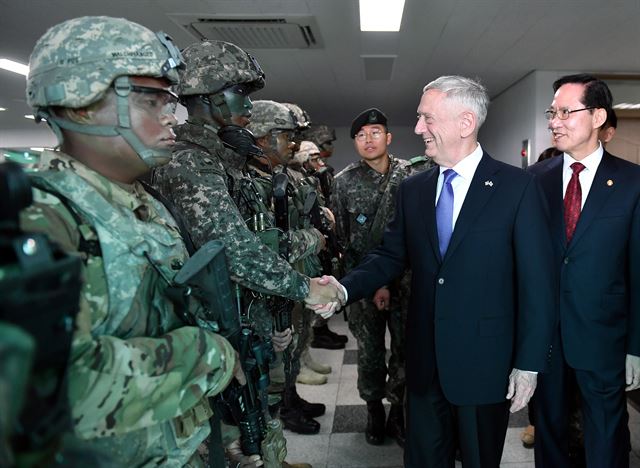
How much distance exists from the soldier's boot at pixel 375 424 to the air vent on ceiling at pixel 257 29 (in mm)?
3311

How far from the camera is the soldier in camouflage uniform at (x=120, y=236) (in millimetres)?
787

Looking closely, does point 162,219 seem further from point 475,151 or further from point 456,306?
point 475,151

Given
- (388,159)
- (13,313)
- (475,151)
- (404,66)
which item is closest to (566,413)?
(475,151)

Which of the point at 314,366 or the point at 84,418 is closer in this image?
the point at 84,418

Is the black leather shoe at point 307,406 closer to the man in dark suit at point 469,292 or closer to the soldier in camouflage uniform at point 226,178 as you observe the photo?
the soldier in camouflage uniform at point 226,178

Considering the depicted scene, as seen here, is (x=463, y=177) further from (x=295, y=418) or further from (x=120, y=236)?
(x=295, y=418)

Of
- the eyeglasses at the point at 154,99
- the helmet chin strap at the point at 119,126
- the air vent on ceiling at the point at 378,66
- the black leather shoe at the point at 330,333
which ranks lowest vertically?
the black leather shoe at the point at 330,333

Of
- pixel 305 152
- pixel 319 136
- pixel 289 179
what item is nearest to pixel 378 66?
pixel 319 136

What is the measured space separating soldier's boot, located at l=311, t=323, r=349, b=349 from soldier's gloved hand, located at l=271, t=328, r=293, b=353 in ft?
6.59

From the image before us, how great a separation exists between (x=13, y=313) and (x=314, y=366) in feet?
10.0

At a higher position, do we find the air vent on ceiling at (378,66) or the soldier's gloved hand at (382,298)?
the air vent on ceiling at (378,66)

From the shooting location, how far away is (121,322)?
92 centimetres

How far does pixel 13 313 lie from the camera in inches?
18.1

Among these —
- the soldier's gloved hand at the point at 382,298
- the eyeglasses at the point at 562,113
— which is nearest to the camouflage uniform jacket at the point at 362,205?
the soldier's gloved hand at the point at 382,298
